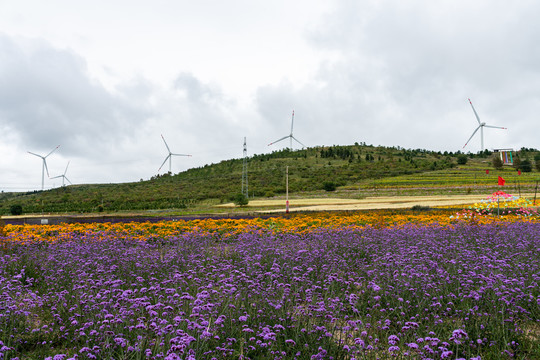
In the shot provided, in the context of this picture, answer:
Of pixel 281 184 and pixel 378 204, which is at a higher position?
pixel 281 184

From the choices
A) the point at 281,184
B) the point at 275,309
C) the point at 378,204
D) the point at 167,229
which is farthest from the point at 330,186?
the point at 275,309

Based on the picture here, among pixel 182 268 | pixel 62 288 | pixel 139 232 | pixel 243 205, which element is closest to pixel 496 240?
pixel 182 268

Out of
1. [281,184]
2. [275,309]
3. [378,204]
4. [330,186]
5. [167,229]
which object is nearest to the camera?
[275,309]

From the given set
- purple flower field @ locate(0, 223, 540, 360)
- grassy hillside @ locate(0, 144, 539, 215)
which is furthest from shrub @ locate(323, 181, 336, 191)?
purple flower field @ locate(0, 223, 540, 360)

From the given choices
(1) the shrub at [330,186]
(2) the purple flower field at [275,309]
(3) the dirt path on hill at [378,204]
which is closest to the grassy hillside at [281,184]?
(1) the shrub at [330,186]

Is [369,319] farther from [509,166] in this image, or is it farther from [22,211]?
[509,166]

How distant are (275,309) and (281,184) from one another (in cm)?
7394

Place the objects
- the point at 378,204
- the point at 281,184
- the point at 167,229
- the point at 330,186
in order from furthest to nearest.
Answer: the point at 281,184
the point at 330,186
the point at 378,204
the point at 167,229

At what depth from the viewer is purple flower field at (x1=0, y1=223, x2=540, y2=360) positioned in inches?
163

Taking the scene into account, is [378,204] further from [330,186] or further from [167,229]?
[167,229]

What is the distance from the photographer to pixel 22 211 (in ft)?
176

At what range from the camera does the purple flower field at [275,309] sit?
13.6 ft

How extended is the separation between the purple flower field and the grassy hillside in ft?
140

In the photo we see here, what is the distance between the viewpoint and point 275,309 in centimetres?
516
